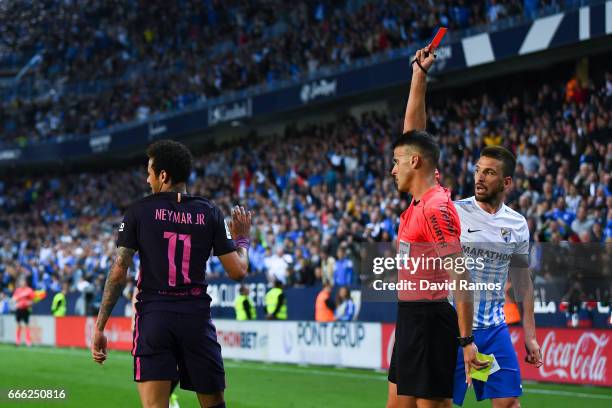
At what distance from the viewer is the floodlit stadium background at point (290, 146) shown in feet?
55.8

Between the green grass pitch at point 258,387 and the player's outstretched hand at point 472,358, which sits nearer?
the player's outstretched hand at point 472,358

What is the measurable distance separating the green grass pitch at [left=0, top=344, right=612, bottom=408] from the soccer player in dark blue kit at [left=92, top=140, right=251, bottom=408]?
22.1 ft

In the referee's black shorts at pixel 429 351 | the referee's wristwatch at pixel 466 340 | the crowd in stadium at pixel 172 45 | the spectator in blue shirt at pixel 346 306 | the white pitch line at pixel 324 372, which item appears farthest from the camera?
the crowd in stadium at pixel 172 45

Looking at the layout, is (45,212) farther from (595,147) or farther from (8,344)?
(595,147)

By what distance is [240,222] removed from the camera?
6293 millimetres

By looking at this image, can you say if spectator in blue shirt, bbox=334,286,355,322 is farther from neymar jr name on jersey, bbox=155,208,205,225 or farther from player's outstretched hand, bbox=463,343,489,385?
player's outstretched hand, bbox=463,343,489,385

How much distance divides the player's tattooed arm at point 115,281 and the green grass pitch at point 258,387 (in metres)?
6.79

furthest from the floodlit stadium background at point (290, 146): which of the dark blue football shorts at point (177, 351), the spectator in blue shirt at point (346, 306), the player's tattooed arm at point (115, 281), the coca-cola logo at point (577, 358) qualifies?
the player's tattooed arm at point (115, 281)

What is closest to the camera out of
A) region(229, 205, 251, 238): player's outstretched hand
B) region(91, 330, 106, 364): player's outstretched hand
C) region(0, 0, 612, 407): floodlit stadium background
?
region(91, 330, 106, 364): player's outstretched hand

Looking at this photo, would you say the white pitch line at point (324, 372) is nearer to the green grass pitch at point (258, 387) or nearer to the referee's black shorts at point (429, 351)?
the green grass pitch at point (258, 387)

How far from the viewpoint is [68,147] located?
42.6 m

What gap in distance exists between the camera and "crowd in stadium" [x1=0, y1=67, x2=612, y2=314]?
18.9 meters

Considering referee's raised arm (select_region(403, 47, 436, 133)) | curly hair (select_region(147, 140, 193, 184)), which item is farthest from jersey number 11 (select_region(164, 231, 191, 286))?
Answer: referee's raised arm (select_region(403, 47, 436, 133))

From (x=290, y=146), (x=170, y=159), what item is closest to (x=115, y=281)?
(x=170, y=159)
